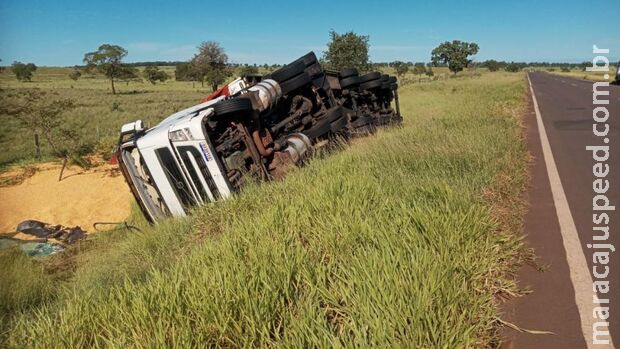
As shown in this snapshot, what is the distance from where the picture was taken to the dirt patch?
9.80 m

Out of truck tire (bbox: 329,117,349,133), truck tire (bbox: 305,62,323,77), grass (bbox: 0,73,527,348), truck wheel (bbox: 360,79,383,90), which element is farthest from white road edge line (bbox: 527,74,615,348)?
truck wheel (bbox: 360,79,383,90)

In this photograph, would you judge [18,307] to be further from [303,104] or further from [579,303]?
[303,104]

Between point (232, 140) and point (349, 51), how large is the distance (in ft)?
106

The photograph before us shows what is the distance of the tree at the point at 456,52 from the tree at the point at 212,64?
45925 millimetres

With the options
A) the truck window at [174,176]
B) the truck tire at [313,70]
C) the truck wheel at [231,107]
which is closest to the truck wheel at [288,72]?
the truck tire at [313,70]

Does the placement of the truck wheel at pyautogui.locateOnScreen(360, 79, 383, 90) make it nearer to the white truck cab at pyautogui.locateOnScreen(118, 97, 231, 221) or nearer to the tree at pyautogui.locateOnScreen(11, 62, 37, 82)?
the white truck cab at pyautogui.locateOnScreen(118, 97, 231, 221)

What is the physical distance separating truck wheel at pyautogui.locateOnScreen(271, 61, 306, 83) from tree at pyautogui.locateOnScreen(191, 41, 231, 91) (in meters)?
49.3

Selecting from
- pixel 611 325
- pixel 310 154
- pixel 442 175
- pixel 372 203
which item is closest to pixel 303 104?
pixel 310 154

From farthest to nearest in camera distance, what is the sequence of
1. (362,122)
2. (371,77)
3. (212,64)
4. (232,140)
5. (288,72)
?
(212,64) < (371,77) < (362,122) < (288,72) < (232,140)

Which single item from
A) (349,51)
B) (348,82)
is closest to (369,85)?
(348,82)

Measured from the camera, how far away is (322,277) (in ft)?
8.69

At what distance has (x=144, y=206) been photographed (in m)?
6.79

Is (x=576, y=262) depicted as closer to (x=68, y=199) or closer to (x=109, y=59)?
(x=68, y=199)

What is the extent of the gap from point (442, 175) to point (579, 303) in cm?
232
